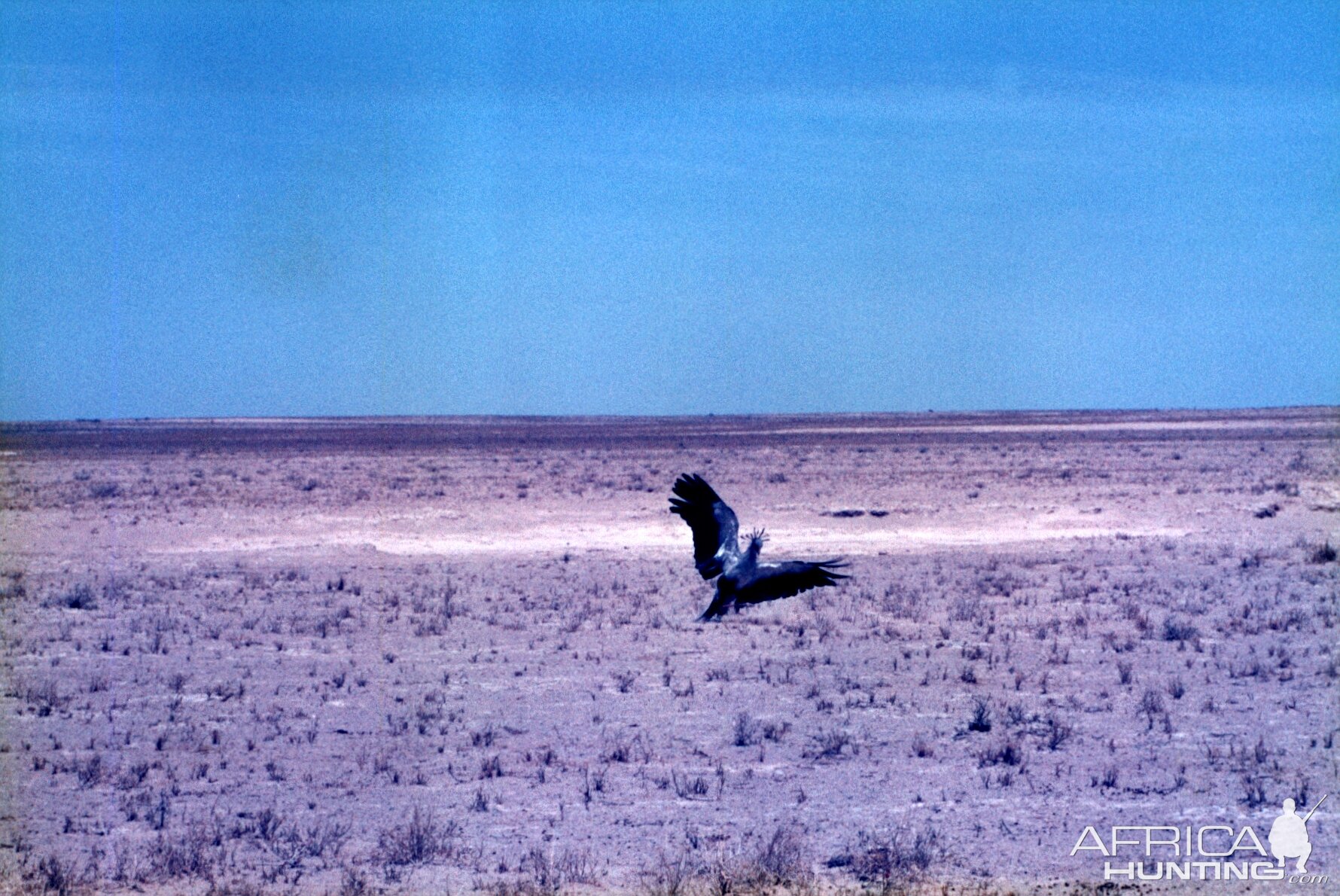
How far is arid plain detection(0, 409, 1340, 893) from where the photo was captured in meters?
8.01

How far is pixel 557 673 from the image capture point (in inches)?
517

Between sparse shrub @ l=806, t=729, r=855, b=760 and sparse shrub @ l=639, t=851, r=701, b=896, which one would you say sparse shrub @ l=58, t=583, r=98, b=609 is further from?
sparse shrub @ l=639, t=851, r=701, b=896

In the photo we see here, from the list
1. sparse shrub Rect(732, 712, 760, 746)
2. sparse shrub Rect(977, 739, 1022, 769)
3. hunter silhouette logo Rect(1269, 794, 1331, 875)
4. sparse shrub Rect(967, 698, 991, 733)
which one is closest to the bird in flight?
sparse shrub Rect(732, 712, 760, 746)

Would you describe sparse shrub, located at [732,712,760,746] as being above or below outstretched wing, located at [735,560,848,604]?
below

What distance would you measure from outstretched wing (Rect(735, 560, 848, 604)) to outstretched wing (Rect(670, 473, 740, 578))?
1.69 ft

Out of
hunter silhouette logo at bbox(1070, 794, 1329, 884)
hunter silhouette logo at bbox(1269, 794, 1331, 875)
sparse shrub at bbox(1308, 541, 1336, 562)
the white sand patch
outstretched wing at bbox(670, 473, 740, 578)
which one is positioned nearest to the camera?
hunter silhouette logo at bbox(1070, 794, 1329, 884)

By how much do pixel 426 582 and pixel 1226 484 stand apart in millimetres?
22269

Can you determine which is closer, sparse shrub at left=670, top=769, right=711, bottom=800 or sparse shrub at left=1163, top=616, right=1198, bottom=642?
sparse shrub at left=670, top=769, right=711, bottom=800

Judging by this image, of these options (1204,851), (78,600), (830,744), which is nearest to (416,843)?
(830,744)

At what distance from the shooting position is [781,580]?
790 cm

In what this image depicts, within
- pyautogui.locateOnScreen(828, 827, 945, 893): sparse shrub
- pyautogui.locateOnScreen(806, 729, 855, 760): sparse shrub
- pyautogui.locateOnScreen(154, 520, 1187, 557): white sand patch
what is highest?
pyautogui.locateOnScreen(154, 520, 1187, 557): white sand patch

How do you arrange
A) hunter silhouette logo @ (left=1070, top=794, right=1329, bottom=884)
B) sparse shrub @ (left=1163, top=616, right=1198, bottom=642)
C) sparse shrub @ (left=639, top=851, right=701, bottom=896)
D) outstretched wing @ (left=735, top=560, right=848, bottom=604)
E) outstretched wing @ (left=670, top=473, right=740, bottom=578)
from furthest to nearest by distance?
sparse shrub @ (left=1163, top=616, right=1198, bottom=642), outstretched wing @ (left=670, top=473, right=740, bottom=578), outstretched wing @ (left=735, top=560, right=848, bottom=604), hunter silhouette logo @ (left=1070, top=794, right=1329, bottom=884), sparse shrub @ (left=639, top=851, right=701, bottom=896)

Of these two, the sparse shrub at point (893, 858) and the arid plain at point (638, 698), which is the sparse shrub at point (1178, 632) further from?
the sparse shrub at point (893, 858)

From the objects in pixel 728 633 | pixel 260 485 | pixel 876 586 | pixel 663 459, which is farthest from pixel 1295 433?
pixel 728 633
